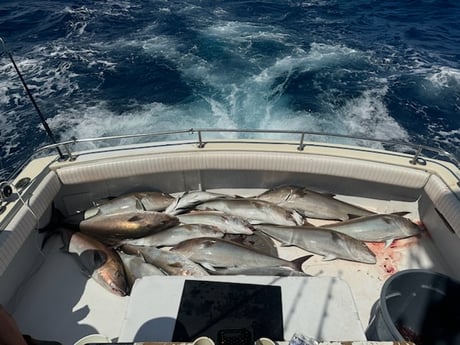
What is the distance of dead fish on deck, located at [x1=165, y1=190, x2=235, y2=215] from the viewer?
13.3 ft

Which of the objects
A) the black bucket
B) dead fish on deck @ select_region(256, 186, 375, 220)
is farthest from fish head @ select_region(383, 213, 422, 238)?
the black bucket

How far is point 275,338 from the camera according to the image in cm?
216

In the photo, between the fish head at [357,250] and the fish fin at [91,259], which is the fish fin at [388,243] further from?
the fish fin at [91,259]

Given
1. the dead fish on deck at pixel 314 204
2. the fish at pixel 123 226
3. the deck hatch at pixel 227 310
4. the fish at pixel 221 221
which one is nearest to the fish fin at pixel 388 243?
the dead fish on deck at pixel 314 204

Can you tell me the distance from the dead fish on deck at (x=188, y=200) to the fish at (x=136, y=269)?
715 mm

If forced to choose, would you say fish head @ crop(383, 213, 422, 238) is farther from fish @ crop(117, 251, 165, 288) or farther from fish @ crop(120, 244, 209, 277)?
fish @ crop(117, 251, 165, 288)

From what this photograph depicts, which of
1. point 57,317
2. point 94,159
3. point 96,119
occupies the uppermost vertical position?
point 94,159

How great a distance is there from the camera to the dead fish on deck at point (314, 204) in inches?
159

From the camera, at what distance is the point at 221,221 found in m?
3.82

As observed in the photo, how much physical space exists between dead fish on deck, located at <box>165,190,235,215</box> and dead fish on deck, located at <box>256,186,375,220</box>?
706mm

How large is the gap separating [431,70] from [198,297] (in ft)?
34.8

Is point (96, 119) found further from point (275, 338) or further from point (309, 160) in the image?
point (275, 338)

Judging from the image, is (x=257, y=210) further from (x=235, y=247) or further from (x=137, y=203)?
(x=137, y=203)

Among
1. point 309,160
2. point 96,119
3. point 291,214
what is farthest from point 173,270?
point 96,119
